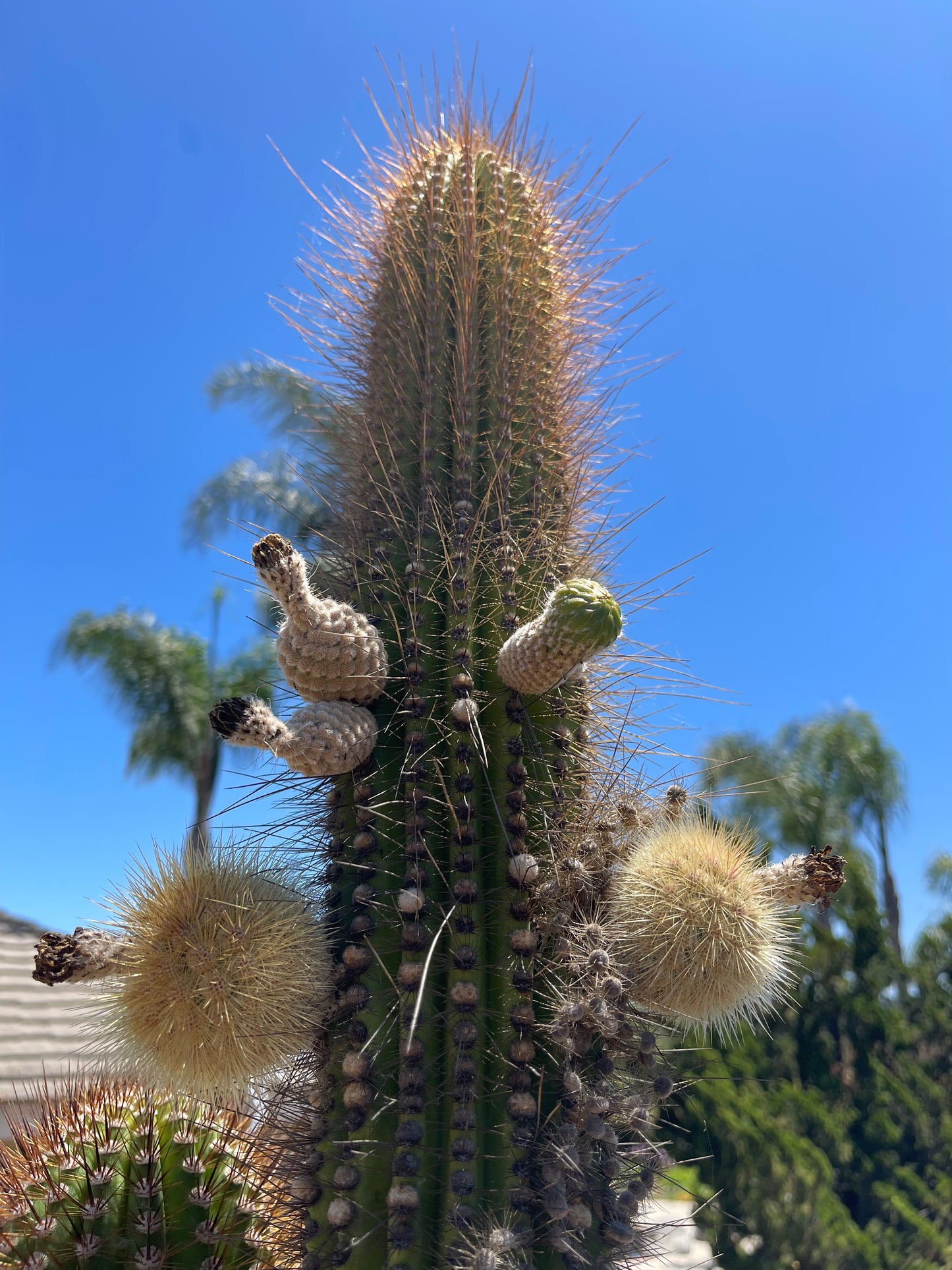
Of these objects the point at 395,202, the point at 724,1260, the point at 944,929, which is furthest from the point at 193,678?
the point at 395,202

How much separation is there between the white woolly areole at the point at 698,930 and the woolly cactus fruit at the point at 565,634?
1.63ft

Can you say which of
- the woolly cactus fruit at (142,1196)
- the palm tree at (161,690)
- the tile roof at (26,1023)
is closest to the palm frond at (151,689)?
the palm tree at (161,690)

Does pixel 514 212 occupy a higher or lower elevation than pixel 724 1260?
higher

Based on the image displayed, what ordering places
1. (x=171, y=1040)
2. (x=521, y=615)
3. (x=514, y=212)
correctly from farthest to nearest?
(x=514, y=212) → (x=521, y=615) → (x=171, y=1040)

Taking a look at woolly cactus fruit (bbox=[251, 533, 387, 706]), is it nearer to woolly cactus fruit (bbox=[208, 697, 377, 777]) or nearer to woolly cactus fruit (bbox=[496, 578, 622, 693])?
woolly cactus fruit (bbox=[208, 697, 377, 777])

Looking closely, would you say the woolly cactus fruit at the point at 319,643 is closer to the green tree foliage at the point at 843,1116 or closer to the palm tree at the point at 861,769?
the green tree foliage at the point at 843,1116

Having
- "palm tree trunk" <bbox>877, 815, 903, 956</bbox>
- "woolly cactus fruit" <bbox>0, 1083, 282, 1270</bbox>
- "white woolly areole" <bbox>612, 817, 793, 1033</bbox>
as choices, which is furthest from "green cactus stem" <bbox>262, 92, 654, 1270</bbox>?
"palm tree trunk" <bbox>877, 815, 903, 956</bbox>

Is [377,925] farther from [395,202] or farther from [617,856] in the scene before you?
[395,202]

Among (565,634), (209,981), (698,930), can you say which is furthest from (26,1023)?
(565,634)

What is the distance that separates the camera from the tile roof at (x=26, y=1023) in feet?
22.8

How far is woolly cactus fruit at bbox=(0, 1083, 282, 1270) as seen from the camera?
91.4 inches

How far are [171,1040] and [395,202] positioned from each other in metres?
2.64

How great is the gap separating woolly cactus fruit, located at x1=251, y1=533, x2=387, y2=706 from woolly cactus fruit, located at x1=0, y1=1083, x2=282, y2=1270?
1.09 meters

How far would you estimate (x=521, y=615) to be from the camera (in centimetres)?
245
